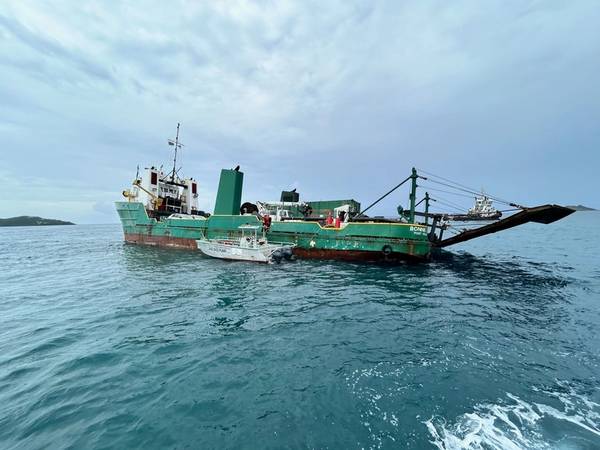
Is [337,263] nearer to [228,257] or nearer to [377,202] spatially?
[377,202]

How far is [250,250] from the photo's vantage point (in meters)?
21.8

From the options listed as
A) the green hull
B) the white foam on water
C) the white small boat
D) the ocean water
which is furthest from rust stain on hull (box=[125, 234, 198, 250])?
the white foam on water

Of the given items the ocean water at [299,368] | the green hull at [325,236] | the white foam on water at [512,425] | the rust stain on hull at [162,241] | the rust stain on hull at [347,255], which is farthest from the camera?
the rust stain on hull at [162,241]

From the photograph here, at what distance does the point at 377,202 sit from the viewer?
2494cm

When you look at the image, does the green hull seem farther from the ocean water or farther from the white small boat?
the ocean water

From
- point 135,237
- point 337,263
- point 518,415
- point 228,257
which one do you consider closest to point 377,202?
point 337,263

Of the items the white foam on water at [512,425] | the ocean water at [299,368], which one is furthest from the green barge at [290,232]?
the white foam on water at [512,425]

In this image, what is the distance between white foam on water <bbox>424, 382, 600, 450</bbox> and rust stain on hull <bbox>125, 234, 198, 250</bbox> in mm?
28684

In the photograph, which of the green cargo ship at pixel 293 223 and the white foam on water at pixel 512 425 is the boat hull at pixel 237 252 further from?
the white foam on water at pixel 512 425

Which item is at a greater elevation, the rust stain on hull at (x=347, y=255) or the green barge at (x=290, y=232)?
the green barge at (x=290, y=232)

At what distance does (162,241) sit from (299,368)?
31258mm

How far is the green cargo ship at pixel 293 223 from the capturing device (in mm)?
21578

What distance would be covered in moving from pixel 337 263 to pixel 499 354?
1496 cm

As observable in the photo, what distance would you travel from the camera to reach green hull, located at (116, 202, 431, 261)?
21.6 meters
